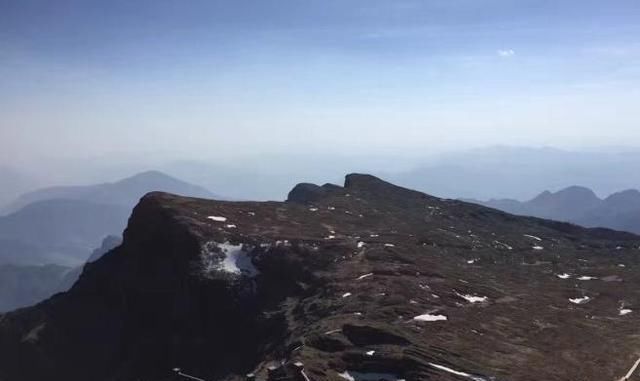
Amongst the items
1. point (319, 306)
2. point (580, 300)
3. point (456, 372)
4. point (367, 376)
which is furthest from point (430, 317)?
point (580, 300)

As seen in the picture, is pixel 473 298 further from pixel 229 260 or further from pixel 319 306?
pixel 229 260

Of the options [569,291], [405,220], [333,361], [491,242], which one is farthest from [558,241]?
[333,361]

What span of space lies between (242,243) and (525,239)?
78325 mm

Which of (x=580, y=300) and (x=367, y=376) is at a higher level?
(x=367, y=376)

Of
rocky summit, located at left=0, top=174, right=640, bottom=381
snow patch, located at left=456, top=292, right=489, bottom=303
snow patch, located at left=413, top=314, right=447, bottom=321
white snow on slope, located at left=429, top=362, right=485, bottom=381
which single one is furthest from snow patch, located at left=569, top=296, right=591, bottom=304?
white snow on slope, located at left=429, top=362, right=485, bottom=381

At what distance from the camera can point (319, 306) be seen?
77875 millimetres

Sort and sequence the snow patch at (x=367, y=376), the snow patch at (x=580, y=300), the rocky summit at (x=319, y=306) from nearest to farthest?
the snow patch at (x=367, y=376), the rocky summit at (x=319, y=306), the snow patch at (x=580, y=300)

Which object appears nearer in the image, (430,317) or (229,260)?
(430,317)

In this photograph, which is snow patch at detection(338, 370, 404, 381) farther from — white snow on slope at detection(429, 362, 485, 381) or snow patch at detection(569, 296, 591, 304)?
snow patch at detection(569, 296, 591, 304)

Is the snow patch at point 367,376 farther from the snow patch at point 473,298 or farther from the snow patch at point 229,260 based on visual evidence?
the snow patch at point 229,260

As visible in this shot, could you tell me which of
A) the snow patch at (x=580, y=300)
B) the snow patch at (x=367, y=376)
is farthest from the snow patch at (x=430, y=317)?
the snow patch at (x=580, y=300)

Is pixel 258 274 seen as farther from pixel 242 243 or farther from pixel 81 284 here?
pixel 81 284

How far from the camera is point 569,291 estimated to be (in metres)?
99.8

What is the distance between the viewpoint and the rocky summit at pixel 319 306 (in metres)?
61.6
